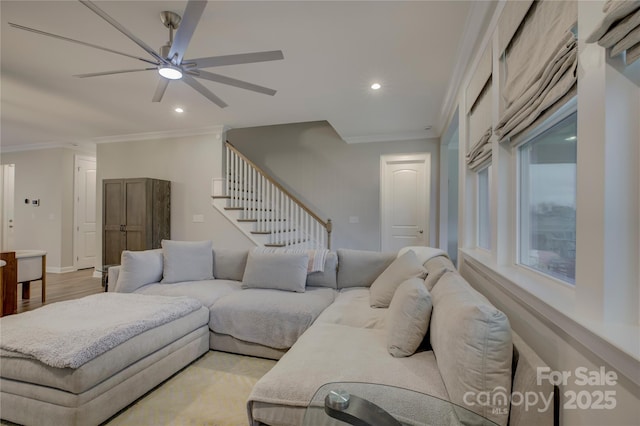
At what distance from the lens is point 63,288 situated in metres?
4.64

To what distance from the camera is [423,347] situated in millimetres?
1577

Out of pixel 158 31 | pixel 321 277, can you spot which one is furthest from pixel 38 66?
pixel 321 277

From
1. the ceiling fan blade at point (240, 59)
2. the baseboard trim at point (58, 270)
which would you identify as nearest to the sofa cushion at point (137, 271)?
the ceiling fan blade at point (240, 59)

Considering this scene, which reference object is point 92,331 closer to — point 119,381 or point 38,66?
point 119,381

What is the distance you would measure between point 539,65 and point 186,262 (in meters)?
3.28

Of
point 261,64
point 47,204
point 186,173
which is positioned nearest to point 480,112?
point 261,64

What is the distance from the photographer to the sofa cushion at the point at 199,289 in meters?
2.63

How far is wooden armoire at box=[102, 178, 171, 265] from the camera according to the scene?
474 cm

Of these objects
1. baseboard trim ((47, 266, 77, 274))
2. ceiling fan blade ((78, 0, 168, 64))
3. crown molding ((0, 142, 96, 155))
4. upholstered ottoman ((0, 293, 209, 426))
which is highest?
crown molding ((0, 142, 96, 155))

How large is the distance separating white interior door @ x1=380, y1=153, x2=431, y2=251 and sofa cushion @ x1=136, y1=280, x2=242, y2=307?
3.05 metres

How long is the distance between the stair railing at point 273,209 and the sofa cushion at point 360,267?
183 cm

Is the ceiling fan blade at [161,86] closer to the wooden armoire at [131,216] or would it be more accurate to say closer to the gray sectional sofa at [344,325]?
the gray sectional sofa at [344,325]

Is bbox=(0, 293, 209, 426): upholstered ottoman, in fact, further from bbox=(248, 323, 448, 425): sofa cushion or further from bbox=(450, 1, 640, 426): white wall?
bbox=(450, 1, 640, 426): white wall

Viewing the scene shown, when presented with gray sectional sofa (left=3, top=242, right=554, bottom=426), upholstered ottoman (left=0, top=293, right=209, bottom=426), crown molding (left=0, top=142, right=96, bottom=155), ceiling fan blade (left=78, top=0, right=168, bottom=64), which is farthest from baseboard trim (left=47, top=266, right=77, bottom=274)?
ceiling fan blade (left=78, top=0, right=168, bottom=64)
